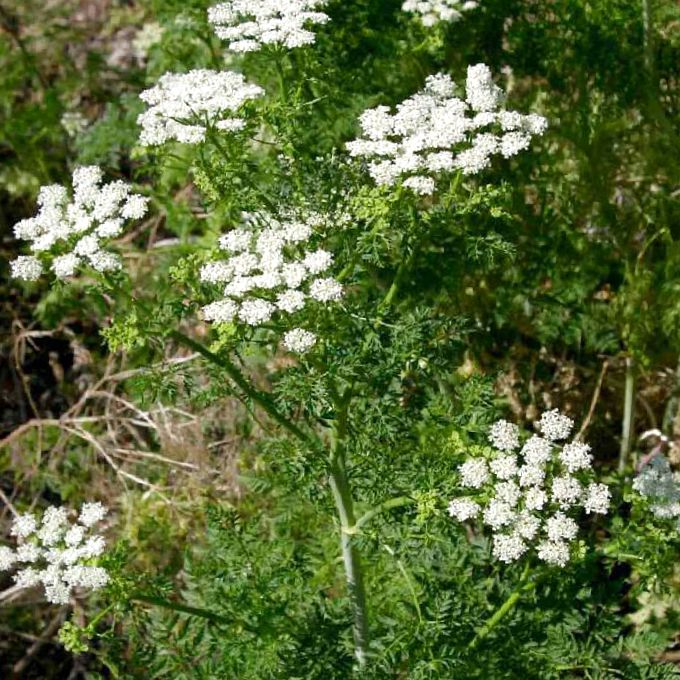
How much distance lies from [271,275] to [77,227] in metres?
0.63

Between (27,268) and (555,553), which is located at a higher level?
(27,268)

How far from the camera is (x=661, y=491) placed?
3391 millimetres

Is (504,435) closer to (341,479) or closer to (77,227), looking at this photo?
(341,479)

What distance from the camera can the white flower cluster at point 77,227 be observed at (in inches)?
114

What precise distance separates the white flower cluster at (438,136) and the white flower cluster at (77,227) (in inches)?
31.5

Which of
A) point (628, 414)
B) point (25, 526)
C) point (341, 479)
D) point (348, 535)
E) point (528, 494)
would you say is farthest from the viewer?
point (628, 414)

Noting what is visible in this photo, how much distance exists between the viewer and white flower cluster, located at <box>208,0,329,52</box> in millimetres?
3430

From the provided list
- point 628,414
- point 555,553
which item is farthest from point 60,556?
point 628,414

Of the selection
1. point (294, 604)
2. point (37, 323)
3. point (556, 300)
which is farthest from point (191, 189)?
point (294, 604)

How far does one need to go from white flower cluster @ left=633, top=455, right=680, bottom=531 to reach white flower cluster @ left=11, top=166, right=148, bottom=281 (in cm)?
196

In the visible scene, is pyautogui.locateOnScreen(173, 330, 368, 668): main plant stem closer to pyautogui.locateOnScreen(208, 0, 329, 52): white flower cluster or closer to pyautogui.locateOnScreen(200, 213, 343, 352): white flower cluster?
pyautogui.locateOnScreen(200, 213, 343, 352): white flower cluster

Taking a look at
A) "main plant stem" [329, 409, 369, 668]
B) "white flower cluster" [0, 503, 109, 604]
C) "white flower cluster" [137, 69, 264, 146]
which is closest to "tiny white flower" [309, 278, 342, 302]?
"main plant stem" [329, 409, 369, 668]

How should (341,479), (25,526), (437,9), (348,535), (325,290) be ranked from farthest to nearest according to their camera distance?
1. (437,9)
2. (348,535)
3. (341,479)
4. (25,526)
5. (325,290)

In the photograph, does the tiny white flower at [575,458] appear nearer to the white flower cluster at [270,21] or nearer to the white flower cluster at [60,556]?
the white flower cluster at [60,556]
